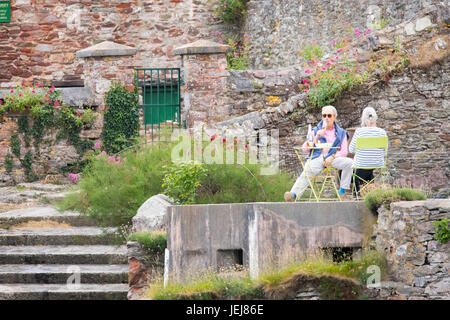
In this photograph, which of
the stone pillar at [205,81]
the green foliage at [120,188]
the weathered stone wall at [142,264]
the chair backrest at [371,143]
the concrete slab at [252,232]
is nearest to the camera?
the concrete slab at [252,232]

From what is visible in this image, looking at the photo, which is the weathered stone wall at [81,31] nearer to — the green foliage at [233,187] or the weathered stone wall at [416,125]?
the weathered stone wall at [416,125]

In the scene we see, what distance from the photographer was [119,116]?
12.5 metres

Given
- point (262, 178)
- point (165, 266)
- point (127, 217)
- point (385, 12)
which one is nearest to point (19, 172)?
point (127, 217)

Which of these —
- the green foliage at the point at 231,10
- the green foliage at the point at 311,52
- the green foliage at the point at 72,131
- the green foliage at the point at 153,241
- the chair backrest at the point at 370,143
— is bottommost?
the green foliage at the point at 153,241

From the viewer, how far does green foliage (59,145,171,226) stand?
9367 millimetres

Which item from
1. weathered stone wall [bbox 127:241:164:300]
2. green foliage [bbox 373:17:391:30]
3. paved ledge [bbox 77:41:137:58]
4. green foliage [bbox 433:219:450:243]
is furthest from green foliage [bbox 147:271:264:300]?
green foliage [bbox 373:17:391:30]

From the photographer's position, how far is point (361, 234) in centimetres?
732

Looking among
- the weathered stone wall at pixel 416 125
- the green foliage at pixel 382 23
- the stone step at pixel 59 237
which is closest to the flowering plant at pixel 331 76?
the weathered stone wall at pixel 416 125

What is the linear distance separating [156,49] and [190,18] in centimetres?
114

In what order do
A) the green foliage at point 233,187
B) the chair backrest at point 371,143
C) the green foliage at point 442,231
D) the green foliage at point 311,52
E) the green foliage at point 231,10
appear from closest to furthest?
Result: the green foliage at point 442,231
the chair backrest at point 371,143
the green foliage at point 233,187
the green foliage at point 311,52
the green foliage at point 231,10

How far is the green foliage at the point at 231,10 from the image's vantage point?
56.9ft

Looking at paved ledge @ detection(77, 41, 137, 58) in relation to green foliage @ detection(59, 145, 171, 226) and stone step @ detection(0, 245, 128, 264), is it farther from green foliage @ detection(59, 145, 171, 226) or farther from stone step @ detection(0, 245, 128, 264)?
stone step @ detection(0, 245, 128, 264)

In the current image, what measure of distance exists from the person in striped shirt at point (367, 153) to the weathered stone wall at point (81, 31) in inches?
375

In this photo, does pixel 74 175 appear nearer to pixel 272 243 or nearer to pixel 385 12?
pixel 272 243
